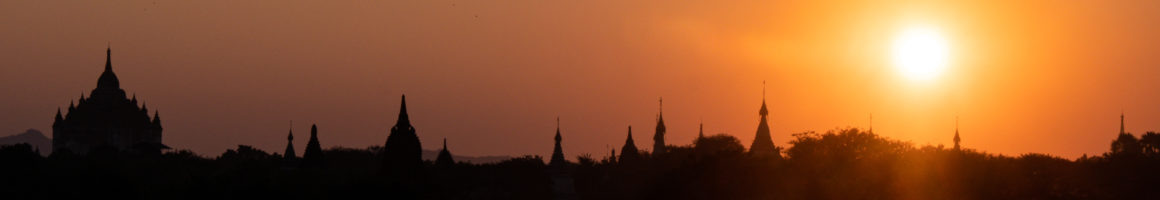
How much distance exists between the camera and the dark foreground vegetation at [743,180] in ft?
325

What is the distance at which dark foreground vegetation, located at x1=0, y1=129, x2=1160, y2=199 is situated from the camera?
99062mm

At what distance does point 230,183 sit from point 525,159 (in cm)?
8000

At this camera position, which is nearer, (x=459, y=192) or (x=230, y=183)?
(x=230, y=183)

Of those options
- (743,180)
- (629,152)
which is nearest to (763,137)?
(629,152)

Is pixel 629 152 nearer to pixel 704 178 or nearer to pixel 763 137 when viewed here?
pixel 763 137

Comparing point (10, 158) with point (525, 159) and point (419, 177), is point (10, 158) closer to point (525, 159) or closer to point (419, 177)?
point (419, 177)

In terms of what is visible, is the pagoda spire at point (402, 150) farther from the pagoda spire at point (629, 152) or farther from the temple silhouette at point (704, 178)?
the pagoda spire at point (629, 152)

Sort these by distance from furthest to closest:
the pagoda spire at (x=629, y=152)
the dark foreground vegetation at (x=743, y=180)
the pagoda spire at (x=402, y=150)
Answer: the pagoda spire at (x=629, y=152), the pagoda spire at (x=402, y=150), the dark foreground vegetation at (x=743, y=180)

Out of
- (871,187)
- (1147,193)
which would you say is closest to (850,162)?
(1147,193)

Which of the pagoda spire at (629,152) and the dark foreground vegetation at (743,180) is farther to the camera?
the pagoda spire at (629,152)

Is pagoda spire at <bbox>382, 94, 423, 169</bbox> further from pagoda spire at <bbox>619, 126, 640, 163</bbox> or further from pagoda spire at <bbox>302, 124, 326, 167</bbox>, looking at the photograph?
pagoda spire at <bbox>619, 126, 640, 163</bbox>

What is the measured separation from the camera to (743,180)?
99.1m

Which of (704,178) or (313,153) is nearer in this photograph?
(704,178)

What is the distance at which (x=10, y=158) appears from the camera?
5408 inches
